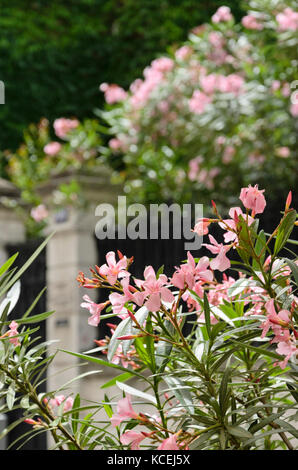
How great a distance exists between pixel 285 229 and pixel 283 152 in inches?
146

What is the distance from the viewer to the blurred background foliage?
995cm

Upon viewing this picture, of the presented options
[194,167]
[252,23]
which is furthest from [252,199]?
[252,23]

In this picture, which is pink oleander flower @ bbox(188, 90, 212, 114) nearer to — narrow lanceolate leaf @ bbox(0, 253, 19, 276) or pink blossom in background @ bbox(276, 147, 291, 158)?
pink blossom in background @ bbox(276, 147, 291, 158)

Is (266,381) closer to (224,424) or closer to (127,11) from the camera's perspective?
(224,424)

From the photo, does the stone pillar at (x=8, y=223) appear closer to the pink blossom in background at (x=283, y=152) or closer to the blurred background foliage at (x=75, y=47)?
the pink blossom in background at (x=283, y=152)

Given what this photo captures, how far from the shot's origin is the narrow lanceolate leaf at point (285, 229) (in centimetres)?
97

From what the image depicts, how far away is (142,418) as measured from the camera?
982mm

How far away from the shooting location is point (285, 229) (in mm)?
971

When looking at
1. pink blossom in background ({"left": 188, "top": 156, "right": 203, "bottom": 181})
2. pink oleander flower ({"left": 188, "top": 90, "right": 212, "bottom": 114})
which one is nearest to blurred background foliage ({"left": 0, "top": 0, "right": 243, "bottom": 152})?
pink oleander flower ({"left": 188, "top": 90, "right": 212, "bottom": 114})

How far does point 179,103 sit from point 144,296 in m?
4.41

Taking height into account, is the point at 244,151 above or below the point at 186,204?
above

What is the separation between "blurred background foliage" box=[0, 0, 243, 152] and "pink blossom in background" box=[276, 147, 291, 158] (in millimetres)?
5634

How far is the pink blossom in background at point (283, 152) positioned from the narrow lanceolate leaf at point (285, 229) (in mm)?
3710

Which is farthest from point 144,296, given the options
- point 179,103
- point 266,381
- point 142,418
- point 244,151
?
point 179,103
